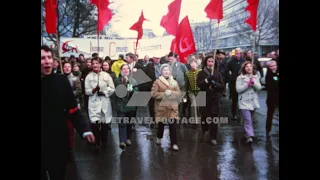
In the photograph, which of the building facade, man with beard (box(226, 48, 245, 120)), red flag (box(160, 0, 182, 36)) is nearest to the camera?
red flag (box(160, 0, 182, 36))

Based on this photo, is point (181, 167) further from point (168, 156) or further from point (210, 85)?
point (210, 85)

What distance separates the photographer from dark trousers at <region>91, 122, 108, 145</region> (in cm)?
643

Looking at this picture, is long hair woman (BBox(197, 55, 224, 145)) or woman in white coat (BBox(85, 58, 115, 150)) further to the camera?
long hair woman (BBox(197, 55, 224, 145))

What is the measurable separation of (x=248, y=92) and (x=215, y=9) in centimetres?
164

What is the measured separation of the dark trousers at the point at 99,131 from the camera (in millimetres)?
6428

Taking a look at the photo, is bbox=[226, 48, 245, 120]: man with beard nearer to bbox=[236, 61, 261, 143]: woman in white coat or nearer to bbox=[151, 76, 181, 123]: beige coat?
bbox=[236, 61, 261, 143]: woman in white coat

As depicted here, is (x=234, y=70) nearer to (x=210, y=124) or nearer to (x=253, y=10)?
(x=253, y=10)

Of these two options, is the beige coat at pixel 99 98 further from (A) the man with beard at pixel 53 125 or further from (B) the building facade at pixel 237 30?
(B) the building facade at pixel 237 30

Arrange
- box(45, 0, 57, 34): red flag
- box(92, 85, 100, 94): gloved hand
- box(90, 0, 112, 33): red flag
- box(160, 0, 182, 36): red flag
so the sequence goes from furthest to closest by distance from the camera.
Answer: box(160, 0, 182, 36): red flag → box(90, 0, 112, 33): red flag → box(92, 85, 100, 94): gloved hand → box(45, 0, 57, 34): red flag

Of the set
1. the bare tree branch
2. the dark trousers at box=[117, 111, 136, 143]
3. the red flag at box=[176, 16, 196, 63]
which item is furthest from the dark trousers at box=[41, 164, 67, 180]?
the bare tree branch

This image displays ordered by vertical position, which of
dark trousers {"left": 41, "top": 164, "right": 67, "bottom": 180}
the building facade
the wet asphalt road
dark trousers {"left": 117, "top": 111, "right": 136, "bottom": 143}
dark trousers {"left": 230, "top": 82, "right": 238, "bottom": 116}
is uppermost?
the building facade

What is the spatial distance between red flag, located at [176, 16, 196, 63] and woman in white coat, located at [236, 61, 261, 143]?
3.42 feet
